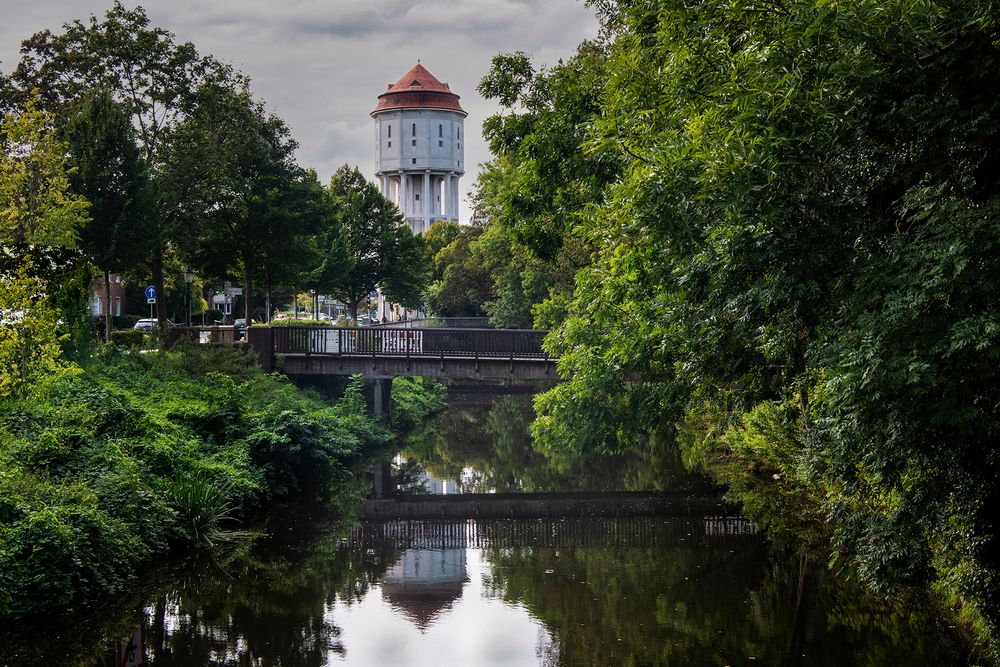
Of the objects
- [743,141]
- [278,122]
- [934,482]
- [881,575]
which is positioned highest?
[278,122]

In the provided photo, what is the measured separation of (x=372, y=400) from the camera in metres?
36.6

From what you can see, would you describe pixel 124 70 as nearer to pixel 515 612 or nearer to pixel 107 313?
pixel 107 313

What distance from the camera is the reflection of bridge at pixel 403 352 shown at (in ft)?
98.2

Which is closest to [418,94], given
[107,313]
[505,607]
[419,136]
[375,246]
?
[419,136]

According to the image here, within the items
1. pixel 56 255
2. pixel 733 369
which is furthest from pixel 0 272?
Result: pixel 733 369

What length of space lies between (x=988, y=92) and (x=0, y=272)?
1351 cm

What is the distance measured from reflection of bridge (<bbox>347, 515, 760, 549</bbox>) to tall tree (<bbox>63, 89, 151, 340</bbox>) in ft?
46.6

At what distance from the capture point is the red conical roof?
110688 millimetres

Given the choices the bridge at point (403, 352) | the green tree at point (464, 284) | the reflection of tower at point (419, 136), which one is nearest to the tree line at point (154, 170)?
the bridge at point (403, 352)

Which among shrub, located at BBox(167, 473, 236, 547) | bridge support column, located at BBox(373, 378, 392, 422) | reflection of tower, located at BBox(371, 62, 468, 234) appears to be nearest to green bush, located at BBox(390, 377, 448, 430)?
bridge support column, located at BBox(373, 378, 392, 422)

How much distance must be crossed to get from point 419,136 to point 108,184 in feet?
265

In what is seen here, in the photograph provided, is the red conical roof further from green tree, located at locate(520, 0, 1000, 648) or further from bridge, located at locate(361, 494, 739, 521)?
green tree, located at locate(520, 0, 1000, 648)

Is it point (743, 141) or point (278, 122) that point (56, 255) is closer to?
point (743, 141)

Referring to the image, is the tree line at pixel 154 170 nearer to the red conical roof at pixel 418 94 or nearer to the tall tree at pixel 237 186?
the tall tree at pixel 237 186
